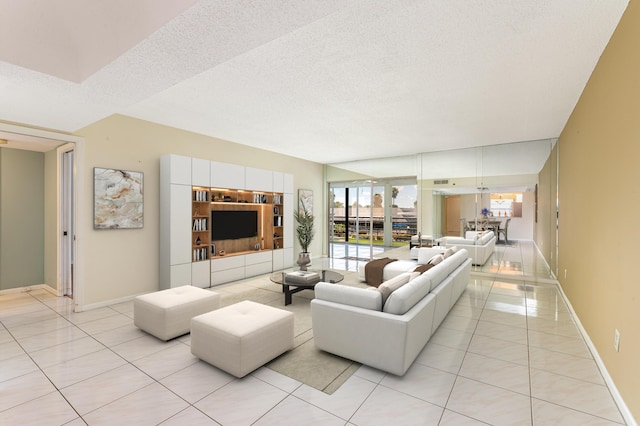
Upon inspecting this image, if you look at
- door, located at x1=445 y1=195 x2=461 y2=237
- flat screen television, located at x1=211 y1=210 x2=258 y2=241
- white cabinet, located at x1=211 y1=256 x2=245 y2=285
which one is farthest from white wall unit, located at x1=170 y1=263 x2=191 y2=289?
door, located at x1=445 y1=195 x2=461 y2=237

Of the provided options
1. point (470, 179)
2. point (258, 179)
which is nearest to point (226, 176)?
point (258, 179)

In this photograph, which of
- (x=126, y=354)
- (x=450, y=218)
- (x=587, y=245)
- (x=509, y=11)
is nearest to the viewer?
(x=509, y=11)

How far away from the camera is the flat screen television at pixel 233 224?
5941 millimetres

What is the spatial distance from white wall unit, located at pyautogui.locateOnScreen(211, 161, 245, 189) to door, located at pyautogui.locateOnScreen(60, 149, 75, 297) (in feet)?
7.46

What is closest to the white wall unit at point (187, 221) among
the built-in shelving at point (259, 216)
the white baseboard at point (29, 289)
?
the built-in shelving at point (259, 216)

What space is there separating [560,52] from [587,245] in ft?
6.98

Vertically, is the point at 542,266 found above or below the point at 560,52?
below

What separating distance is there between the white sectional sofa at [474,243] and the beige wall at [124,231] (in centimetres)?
621

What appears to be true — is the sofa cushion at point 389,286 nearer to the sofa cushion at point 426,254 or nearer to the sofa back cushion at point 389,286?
the sofa back cushion at point 389,286

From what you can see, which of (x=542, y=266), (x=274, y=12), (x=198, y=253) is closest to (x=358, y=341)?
(x=274, y=12)

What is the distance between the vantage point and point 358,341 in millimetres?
2703

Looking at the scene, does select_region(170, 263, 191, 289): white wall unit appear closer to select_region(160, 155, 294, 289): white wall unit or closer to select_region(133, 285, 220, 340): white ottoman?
select_region(160, 155, 294, 289): white wall unit

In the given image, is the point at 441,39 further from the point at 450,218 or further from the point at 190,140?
the point at 450,218

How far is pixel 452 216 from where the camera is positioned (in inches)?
294
